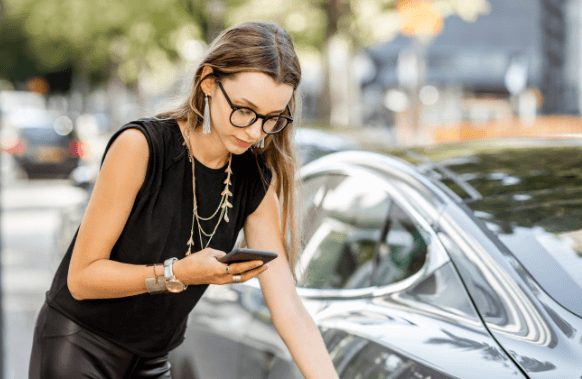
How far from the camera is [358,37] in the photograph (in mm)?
23812

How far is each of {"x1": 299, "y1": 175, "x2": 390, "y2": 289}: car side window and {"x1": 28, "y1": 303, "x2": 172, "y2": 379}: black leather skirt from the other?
41.7 inches

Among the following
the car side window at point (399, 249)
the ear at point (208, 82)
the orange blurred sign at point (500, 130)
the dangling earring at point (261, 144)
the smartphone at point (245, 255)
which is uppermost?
the ear at point (208, 82)

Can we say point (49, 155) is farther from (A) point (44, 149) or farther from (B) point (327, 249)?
(B) point (327, 249)

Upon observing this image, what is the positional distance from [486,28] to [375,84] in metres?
6.25

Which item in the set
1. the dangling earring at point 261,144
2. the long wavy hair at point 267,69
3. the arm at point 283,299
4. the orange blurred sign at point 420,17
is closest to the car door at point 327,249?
the arm at point 283,299

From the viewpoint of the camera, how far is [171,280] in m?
2.34

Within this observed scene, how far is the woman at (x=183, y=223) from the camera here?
2.36m

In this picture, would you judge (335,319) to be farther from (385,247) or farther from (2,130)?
(2,130)

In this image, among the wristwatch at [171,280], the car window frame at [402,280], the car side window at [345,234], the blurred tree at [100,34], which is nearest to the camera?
the wristwatch at [171,280]

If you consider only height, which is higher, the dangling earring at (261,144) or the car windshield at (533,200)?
the dangling earring at (261,144)

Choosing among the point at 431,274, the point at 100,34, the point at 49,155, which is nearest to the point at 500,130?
the point at 49,155

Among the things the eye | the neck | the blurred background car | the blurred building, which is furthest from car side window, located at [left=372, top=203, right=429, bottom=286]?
the blurred building

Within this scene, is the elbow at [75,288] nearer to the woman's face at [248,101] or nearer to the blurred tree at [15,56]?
the woman's face at [248,101]

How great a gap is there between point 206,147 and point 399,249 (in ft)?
3.93
